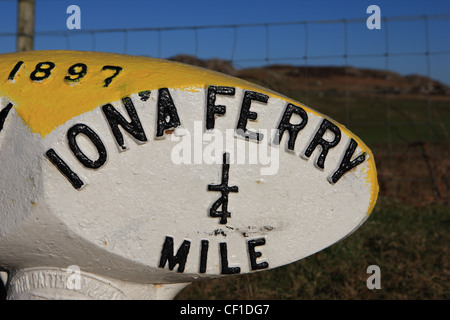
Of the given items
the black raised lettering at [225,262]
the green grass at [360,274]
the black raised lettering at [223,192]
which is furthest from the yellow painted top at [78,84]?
the green grass at [360,274]

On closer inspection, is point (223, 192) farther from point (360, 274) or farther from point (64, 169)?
point (360, 274)

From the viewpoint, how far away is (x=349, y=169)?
4.74ft

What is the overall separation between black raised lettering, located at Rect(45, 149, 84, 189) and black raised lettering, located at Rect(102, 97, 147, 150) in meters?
0.16

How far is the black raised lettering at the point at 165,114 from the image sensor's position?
1.34 meters

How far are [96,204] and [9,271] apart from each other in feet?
1.72

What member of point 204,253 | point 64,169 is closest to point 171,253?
point 204,253

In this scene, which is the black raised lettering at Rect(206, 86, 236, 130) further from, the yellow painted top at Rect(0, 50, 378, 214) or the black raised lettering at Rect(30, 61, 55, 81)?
the black raised lettering at Rect(30, 61, 55, 81)

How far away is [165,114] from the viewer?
1.35m

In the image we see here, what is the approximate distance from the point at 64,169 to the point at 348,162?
2.77ft

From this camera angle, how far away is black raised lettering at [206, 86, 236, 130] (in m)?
1.35

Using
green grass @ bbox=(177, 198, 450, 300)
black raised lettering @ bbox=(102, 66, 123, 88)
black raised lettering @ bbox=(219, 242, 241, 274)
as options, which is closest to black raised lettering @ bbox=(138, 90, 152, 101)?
black raised lettering @ bbox=(102, 66, 123, 88)

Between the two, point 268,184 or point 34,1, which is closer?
point 268,184

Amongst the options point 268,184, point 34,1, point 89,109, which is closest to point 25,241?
point 89,109

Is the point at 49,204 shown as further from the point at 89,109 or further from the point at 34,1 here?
the point at 34,1
